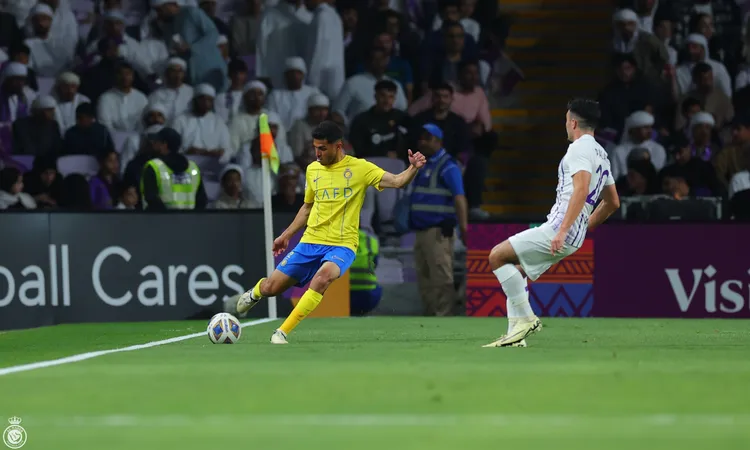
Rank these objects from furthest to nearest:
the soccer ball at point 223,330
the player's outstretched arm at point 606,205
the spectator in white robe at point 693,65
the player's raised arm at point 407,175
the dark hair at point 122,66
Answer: the spectator in white robe at point 693,65 → the dark hair at point 122,66 → the soccer ball at point 223,330 → the player's raised arm at point 407,175 → the player's outstretched arm at point 606,205

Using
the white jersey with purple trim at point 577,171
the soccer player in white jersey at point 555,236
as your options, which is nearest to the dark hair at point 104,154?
the soccer player in white jersey at point 555,236

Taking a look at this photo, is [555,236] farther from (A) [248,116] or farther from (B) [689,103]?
(B) [689,103]

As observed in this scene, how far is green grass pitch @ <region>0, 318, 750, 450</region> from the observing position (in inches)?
220

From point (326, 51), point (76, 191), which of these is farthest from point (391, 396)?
point (326, 51)

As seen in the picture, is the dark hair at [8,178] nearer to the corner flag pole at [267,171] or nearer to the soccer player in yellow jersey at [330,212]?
the corner flag pole at [267,171]

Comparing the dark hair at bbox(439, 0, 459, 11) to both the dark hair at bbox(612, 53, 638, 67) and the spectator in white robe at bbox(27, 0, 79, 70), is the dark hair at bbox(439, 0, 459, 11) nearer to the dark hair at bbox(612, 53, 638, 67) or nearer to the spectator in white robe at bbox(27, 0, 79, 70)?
the dark hair at bbox(612, 53, 638, 67)

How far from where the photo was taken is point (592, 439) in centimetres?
546

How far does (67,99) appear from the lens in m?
19.5

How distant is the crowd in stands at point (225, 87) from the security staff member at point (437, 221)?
4.06ft

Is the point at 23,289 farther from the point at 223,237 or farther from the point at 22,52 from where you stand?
the point at 22,52

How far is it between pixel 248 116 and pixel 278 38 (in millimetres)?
1605

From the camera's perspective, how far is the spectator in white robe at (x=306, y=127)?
19078 mm

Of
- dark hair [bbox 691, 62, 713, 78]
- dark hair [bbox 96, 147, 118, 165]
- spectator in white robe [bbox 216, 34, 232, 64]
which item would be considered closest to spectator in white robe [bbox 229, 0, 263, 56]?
spectator in white robe [bbox 216, 34, 232, 64]

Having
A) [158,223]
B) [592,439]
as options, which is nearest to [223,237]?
[158,223]
